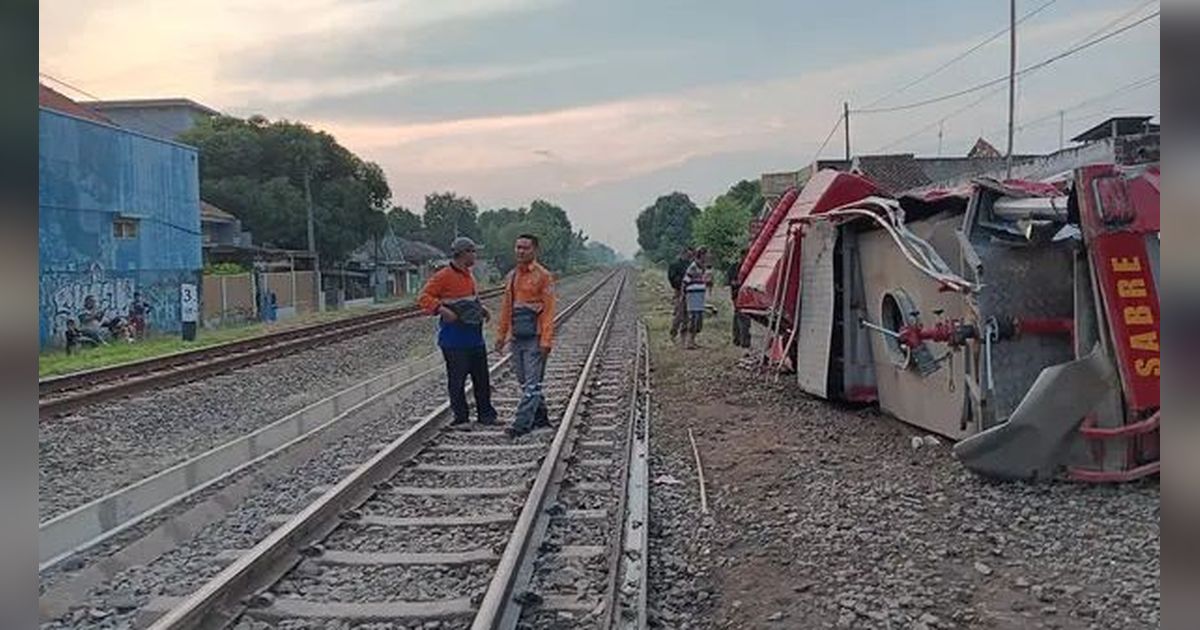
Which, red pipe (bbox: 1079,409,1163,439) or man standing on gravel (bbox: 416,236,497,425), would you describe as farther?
man standing on gravel (bbox: 416,236,497,425)

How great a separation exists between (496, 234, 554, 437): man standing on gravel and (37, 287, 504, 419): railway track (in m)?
5.47

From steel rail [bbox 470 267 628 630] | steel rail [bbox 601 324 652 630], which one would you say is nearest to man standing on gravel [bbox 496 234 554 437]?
steel rail [bbox 470 267 628 630]

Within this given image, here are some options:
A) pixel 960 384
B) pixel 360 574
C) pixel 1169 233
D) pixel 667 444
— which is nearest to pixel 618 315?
pixel 667 444

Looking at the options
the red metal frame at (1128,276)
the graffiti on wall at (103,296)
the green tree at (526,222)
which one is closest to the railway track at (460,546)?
the red metal frame at (1128,276)

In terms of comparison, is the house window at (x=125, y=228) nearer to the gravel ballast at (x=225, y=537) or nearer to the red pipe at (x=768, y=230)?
the gravel ballast at (x=225, y=537)

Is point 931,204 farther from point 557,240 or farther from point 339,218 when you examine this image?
point 557,240

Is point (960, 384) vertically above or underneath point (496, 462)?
above

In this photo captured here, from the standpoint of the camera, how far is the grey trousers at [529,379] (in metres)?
9.27

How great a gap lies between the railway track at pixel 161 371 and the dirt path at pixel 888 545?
7828 mm

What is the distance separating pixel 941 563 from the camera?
5133 millimetres

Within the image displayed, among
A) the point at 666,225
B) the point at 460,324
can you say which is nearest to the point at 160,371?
the point at 460,324

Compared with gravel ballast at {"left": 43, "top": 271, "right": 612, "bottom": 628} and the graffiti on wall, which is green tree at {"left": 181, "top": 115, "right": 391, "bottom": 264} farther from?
gravel ballast at {"left": 43, "top": 271, "right": 612, "bottom": 628}

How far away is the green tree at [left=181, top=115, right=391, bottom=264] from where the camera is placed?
55.2 metres

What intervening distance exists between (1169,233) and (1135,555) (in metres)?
4.52
